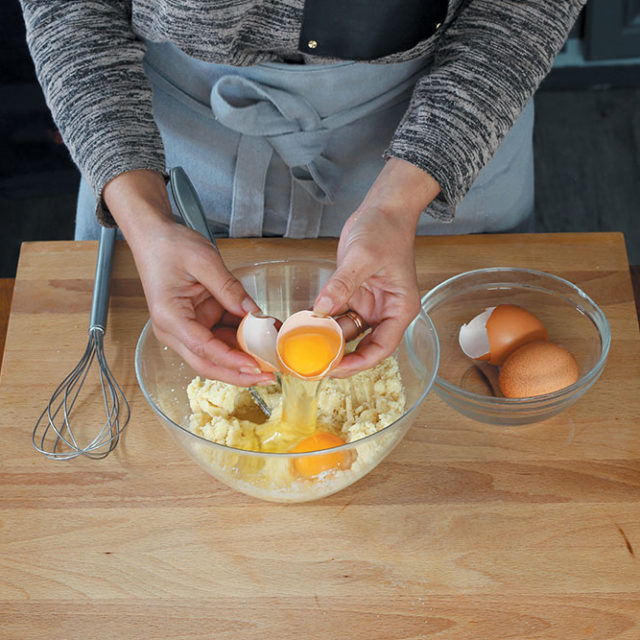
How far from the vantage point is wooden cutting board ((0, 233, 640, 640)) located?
0.77m

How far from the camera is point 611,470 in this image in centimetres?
87

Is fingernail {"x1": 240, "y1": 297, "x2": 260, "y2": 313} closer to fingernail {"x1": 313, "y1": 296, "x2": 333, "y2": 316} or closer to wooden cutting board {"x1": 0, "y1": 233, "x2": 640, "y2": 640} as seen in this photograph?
fingernail {"x1": 313, "y1": 296, "x2": 333, "y2": 316}

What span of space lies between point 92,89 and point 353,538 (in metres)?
0.65

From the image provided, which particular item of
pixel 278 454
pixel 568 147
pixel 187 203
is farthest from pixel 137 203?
pixel 568 147

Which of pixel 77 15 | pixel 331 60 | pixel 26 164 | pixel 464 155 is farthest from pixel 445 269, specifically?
pixel 26 164

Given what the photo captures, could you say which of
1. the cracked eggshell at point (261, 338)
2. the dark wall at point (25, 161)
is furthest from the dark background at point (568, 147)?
the cracked eggshell at point (261, 338)

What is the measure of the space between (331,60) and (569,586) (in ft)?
2.44

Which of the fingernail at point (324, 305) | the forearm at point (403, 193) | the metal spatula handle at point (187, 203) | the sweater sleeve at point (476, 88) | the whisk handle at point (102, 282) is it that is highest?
the sweater sleeve at point (476, 88)

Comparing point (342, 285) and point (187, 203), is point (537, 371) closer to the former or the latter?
point (342, 285)

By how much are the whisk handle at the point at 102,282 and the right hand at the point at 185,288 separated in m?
0.10

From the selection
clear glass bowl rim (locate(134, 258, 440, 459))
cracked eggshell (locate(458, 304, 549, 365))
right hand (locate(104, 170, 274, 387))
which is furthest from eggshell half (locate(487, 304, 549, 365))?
right hand (locate(104, 170, 274, 387))

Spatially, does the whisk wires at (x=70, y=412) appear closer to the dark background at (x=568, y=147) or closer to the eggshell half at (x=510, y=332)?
the eggshell half at (x=510, y=332)

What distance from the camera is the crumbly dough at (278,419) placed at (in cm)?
79

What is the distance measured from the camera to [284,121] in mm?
1123
